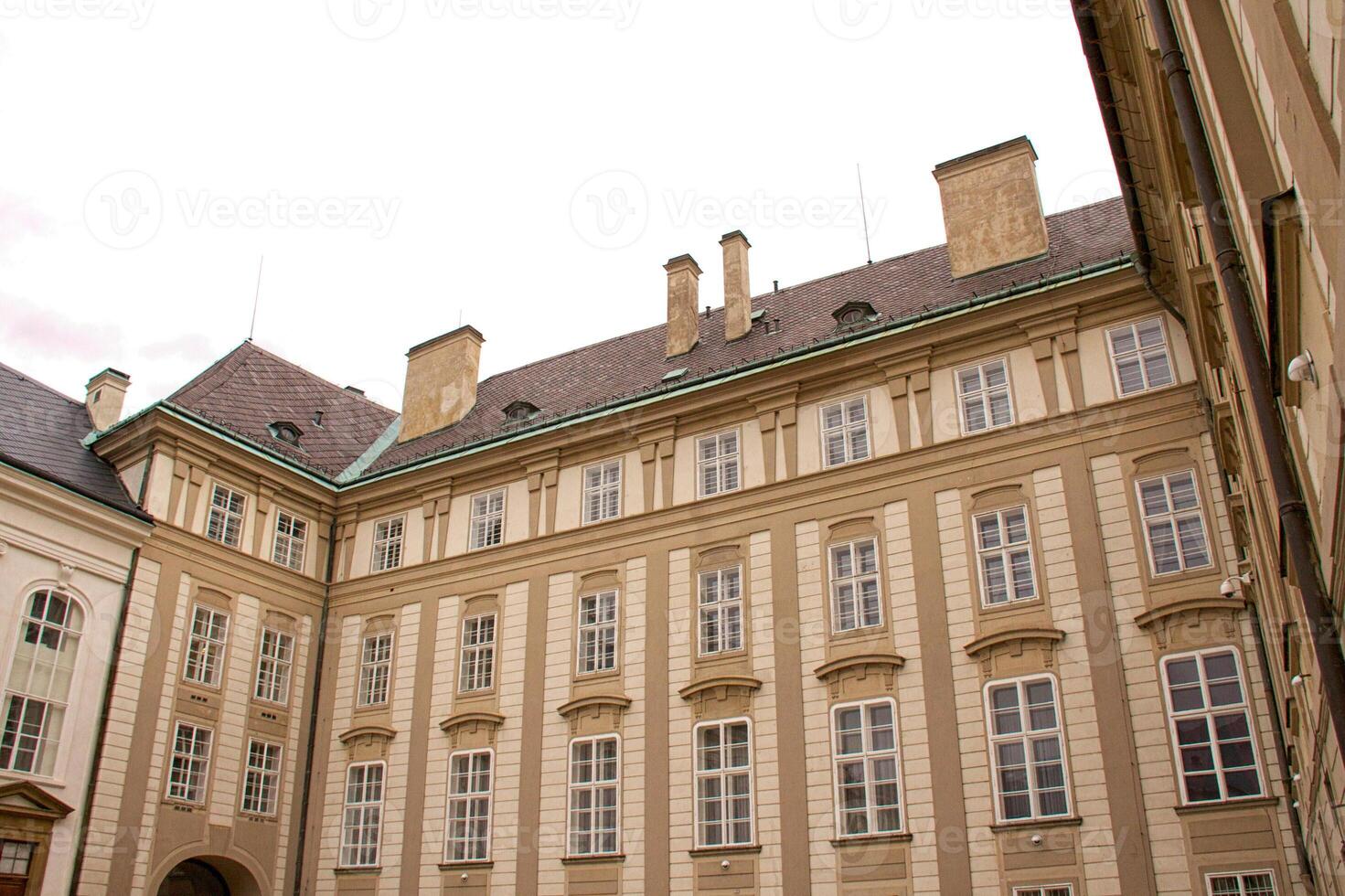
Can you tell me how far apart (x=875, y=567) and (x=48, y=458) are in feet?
61.5

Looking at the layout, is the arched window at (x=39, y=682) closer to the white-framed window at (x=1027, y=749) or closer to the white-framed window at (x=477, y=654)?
the white-framed window at (x=477, y=654)

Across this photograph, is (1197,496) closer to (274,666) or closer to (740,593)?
(740,593)

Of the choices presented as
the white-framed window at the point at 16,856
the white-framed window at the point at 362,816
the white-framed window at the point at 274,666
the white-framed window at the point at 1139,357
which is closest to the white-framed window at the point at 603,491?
the white-framed window at the point at 362,816

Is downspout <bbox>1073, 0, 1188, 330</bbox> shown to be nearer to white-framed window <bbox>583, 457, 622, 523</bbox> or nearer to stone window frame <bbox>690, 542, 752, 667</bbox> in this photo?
stone window frame <bbox>690, 542, 752, 667</bbox>

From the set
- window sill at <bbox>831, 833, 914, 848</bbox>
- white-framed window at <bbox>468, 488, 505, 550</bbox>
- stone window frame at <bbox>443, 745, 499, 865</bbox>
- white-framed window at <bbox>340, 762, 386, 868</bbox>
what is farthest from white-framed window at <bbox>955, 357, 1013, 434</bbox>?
white-framed window at <bbox>340, 762, 386, 868</bbox>

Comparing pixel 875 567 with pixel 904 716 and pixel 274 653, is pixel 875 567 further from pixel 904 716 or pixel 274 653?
pixel 274 653

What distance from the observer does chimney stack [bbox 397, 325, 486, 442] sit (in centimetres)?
3262

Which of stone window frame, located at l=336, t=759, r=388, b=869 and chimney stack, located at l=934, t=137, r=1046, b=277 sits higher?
chimney stack, located at l=934, t=137, r=1046, b=277

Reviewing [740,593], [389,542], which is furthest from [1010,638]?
[389,542]

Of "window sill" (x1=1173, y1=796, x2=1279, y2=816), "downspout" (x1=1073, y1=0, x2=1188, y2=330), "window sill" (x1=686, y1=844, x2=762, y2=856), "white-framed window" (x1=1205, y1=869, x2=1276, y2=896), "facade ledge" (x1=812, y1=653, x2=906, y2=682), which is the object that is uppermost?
"downspout" (x1=1073, y1=0, x2=1188, y2=330)

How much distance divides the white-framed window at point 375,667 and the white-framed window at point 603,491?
6342 millimetres

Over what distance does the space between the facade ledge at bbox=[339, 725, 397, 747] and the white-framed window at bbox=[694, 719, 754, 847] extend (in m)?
8.38

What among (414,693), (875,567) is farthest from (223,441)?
(875,567)

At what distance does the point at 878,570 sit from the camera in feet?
72.6
